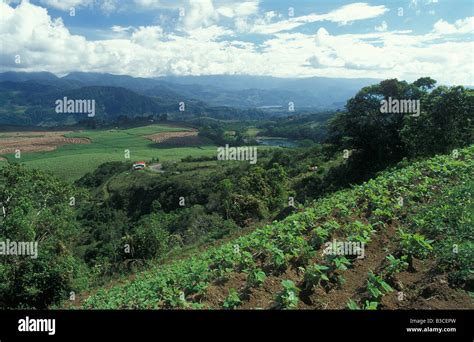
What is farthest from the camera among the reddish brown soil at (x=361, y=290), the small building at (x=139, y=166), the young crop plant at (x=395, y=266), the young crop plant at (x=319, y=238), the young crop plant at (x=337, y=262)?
the small building at (x=139, y=166)

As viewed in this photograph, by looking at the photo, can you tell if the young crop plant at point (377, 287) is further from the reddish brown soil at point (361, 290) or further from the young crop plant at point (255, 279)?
the young crop plant at point (255, 279)

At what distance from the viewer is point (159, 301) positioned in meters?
7.71

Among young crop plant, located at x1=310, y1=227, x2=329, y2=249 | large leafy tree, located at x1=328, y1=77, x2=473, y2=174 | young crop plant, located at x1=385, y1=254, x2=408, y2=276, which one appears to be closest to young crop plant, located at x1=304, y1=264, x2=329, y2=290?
young crop plant, located at x1=385, y1=254, x2=408, y2=276

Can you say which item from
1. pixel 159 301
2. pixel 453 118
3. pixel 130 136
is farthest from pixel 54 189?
pixel 130 136

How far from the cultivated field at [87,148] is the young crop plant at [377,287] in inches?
2946

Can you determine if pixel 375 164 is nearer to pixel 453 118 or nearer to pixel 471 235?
pixel 453 118

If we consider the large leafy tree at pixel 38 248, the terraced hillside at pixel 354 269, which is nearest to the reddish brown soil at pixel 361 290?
the terraced hillside at pixel 354 269

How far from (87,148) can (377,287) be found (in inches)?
4427

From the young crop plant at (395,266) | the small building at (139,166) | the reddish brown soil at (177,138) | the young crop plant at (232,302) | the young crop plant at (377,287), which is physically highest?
the reddish brown soil at (177,138)

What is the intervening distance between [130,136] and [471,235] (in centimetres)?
13011

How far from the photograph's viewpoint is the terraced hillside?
6469 mm

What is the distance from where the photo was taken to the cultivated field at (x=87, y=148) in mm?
86562

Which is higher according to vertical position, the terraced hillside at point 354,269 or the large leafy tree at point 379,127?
the large leafy tree at point 379,127

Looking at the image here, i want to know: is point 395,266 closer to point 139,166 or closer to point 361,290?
point 361,290
